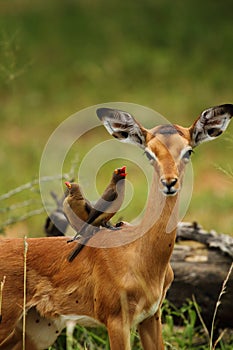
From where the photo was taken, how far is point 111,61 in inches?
743

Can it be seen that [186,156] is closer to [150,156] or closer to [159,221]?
[150,156]

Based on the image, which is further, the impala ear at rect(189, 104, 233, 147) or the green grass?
the green grass

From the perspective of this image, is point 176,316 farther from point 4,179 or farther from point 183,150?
point 4,179

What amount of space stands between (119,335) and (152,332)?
376 millimetres

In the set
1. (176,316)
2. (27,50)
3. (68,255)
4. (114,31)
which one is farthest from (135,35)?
(68,255)

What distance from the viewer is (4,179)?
45.1ft

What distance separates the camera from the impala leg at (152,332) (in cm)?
554

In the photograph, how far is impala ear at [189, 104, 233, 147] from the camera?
516 centimetres

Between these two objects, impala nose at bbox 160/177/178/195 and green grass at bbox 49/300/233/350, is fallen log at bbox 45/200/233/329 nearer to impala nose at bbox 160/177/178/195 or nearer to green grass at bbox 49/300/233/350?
green grass at bbox 49/300/233/350

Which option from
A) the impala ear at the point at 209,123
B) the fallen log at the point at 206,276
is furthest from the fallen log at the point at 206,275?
the impala ear at the point at 209,123

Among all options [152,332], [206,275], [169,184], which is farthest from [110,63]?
[169,184]

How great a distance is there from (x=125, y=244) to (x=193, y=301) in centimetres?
167

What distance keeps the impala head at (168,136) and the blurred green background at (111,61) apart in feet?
32.2

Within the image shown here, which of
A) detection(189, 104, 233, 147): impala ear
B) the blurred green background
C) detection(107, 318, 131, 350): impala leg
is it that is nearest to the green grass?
detection(107, 318, 131, 350): impala leg
